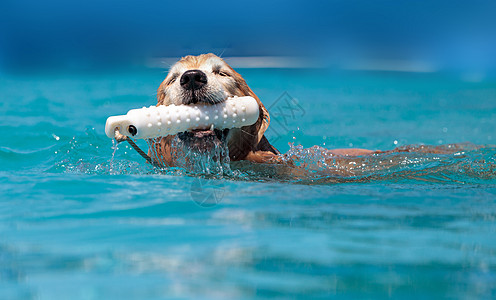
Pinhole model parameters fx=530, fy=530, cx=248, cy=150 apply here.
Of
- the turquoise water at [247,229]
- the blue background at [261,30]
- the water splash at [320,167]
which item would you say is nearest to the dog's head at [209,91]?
the water splash at [320,167]

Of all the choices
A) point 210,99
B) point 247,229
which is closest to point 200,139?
point 210,99

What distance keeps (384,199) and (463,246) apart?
45.8 inches

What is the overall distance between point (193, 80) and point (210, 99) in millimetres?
225

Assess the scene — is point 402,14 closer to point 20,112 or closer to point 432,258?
point 20,112

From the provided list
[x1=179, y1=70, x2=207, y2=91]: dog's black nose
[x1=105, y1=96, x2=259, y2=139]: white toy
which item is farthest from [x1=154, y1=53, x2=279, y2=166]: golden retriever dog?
[x1=105, y1=96, x2=259, y2=139]: white toy

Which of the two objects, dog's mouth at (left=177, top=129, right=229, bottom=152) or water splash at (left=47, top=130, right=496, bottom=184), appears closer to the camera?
dog's mouth at (left=177, top=129, right=229, bottom=152)

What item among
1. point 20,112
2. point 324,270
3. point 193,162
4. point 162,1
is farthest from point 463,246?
point 162,1

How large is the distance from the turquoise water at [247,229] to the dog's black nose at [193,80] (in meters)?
0.83

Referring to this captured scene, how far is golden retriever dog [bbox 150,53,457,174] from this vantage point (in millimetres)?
4660

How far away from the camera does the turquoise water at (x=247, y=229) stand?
2.37m

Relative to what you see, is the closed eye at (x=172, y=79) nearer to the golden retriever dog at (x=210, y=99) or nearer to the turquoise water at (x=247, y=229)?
the golden retriever dog at (x=210, y=99)

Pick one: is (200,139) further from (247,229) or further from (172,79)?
(247,229)

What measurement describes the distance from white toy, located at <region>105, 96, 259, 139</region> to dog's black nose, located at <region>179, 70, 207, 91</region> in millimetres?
180

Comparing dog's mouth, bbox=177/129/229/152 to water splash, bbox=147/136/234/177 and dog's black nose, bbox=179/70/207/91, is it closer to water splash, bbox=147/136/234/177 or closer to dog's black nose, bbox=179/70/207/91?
water splash, bbox=147/136/234/177
